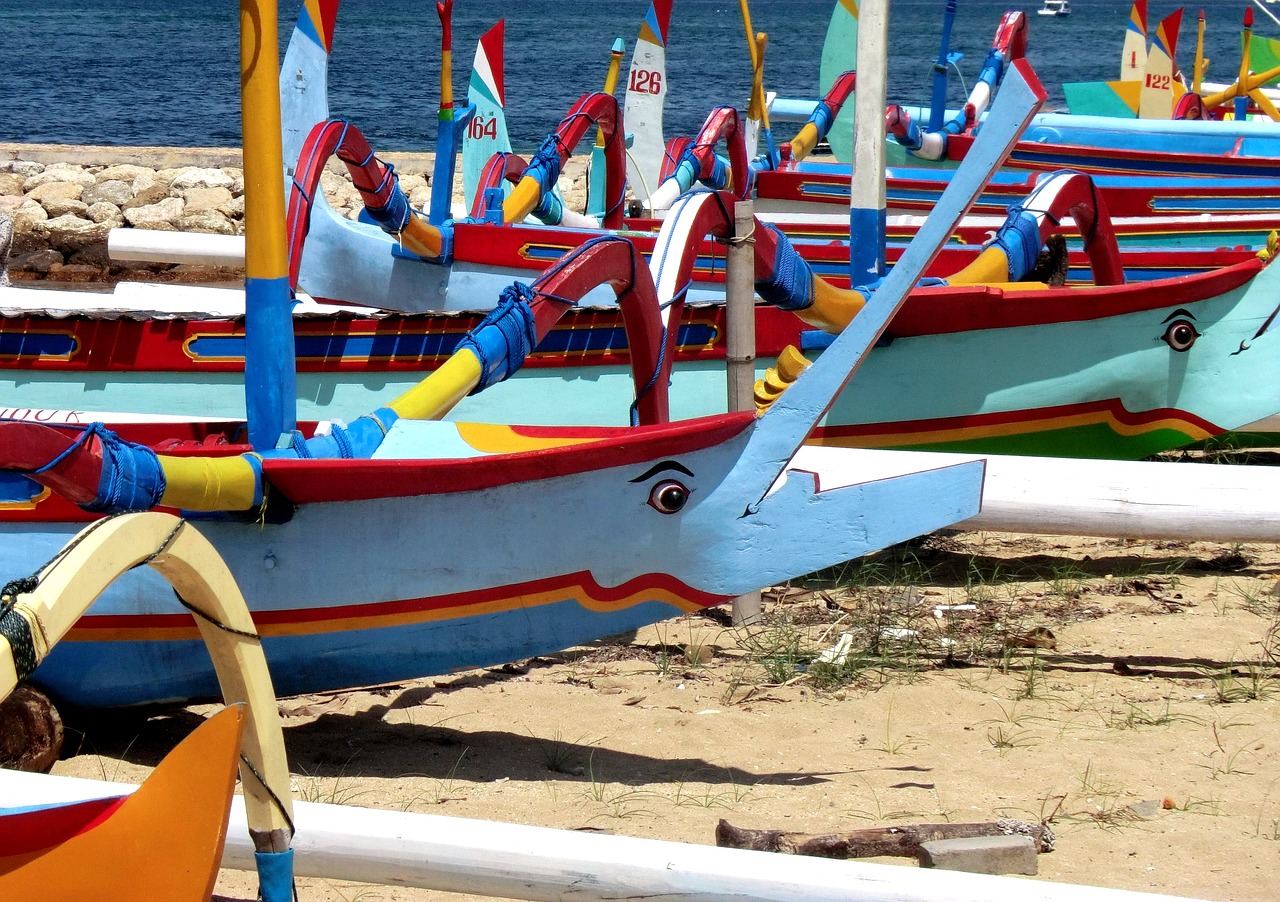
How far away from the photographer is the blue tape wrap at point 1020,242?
613cm

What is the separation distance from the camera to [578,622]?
3975 millimetres

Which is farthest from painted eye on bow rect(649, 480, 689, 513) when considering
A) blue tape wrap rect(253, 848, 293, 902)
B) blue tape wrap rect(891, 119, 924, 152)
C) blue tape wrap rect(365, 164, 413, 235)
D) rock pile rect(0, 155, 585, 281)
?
rock pile rect(0, 155, 585, 281)

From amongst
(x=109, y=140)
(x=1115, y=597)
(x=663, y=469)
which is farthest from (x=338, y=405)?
(x=109, y=140)

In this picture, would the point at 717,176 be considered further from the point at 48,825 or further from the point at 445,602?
the point at 48,825

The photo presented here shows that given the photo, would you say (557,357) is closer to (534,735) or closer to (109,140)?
(534,735)

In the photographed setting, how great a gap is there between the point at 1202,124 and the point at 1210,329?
256 inches

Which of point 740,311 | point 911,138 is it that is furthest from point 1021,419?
point 911,138

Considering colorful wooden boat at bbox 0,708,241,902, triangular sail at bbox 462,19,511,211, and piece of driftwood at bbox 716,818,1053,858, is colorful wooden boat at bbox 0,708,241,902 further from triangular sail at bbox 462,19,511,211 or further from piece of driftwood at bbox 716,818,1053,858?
triangular sail at bbox 462,19,511,211

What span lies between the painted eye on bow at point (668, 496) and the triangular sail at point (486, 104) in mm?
5563

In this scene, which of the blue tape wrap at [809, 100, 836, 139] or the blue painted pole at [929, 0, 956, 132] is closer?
the blue tape wrap at [809, 100, 836, 139]

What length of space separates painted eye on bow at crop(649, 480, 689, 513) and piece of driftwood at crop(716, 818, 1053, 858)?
91 centimetres

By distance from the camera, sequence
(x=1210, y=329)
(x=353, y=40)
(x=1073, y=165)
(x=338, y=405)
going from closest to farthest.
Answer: (x=338, y=405) < (x=1210, y=329) < (x=1073, y=165) < (x=353, y=40)

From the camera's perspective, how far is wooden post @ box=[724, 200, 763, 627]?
4.71 metres

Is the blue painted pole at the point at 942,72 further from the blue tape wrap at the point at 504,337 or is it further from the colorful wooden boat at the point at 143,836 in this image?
the colorful wooden boat at the point at 143,836
